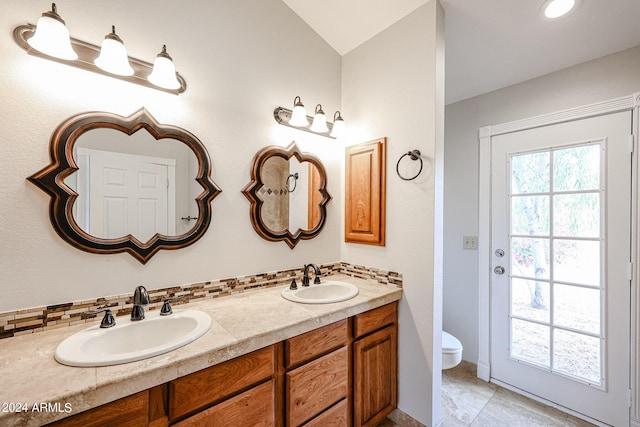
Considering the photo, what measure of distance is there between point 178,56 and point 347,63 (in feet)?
4.35

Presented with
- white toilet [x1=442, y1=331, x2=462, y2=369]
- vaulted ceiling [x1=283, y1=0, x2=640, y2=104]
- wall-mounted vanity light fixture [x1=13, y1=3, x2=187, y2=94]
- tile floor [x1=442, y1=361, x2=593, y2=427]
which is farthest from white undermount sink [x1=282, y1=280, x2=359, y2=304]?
vaulted ceiling [x1=283, y1=0, x2=640, y2=104]

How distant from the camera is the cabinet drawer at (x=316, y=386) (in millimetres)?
1232

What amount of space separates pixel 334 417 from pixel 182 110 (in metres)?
1.88

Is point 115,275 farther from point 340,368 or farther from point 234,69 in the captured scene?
point 234,69

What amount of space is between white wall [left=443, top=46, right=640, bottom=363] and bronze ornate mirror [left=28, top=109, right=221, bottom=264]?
2.11 m

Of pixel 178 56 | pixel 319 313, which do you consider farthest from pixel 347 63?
pixel 319 313

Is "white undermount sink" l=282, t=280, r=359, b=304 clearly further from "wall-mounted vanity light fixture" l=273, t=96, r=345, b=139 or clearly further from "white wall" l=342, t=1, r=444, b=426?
"wall-mounted vanity light fixture" l=273, t=96, r=345, b=139

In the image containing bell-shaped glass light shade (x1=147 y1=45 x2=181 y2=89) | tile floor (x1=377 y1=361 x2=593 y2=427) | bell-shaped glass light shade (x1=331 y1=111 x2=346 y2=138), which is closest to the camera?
bell-shaped glass light shade (x1=147 y1=45 x2=181 y2=89)

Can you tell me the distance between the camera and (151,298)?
1.36 meters

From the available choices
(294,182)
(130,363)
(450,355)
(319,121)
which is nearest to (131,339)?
(130,363)

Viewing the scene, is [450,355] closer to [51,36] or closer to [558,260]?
[558,260]

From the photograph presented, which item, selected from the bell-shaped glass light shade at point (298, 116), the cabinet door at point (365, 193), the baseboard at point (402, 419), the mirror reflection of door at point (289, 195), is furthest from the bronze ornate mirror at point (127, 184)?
the baseboard at point (402, 419)

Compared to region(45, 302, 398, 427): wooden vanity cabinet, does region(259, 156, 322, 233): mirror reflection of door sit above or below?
above

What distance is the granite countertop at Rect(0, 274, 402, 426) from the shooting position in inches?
28.4
